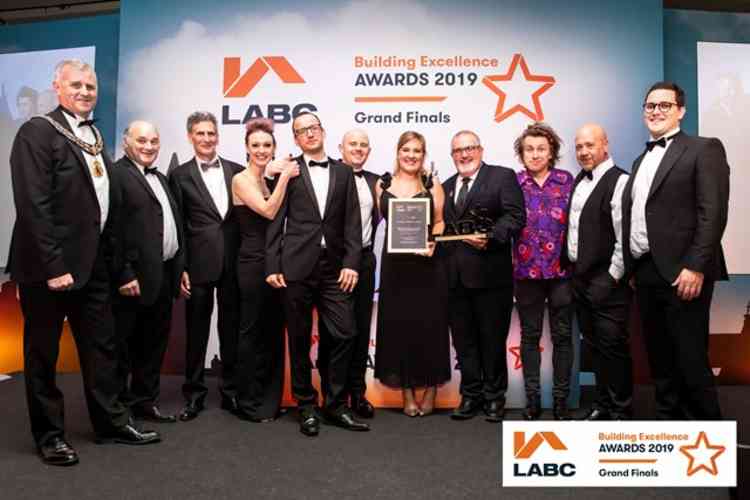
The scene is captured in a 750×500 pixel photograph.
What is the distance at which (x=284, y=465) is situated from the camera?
326cm

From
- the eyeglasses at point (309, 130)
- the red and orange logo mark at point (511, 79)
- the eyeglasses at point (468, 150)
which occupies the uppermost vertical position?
the red and orange logo mark at point (511, 79)

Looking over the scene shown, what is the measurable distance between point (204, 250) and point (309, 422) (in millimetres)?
1339

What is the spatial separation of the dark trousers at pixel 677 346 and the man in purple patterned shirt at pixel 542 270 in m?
0.61

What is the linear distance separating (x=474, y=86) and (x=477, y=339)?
215 cm

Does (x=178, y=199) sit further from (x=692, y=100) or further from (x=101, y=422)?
(x=692, y=100)

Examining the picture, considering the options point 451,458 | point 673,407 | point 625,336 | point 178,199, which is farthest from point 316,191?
point 673,407

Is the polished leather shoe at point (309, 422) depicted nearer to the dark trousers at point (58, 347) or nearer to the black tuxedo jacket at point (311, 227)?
the black tuxedo jacket at point (311, 227)

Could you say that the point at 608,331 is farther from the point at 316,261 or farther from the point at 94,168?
the point at 94,168

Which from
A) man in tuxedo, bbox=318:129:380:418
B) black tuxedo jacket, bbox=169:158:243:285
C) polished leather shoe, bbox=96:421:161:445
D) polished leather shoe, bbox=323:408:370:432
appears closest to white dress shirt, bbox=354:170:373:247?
man in tuxedo, bbox=318:129:380:418

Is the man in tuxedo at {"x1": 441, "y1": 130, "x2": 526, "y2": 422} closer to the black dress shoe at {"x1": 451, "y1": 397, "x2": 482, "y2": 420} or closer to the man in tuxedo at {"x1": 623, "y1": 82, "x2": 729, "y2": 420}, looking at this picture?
the black dress shoe at {"x1": 451, "y1": 397, "x2": 482, "y2": 420}

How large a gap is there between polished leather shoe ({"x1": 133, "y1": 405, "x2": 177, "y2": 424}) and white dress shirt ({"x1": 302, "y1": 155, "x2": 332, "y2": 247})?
62.0 inches

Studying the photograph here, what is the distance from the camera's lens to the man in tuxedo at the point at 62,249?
3.11 meters

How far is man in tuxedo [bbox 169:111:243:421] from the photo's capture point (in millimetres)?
4195

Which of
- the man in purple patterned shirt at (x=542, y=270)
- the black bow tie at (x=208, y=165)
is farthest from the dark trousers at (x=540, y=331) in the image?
the black bow tie at (x=208, y=165)
